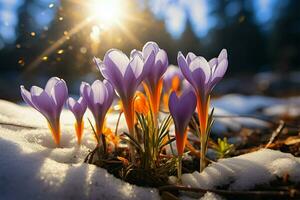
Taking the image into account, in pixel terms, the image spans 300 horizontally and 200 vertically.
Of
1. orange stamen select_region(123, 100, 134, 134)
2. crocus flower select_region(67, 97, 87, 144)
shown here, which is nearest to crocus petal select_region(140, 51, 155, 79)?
orange stamen select_region(123, 100, 134, 134)

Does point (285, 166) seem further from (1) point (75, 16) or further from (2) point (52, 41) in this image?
(1) point (75, 16)

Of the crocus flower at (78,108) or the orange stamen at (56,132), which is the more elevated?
Answer: the crocus flower at (78,108)

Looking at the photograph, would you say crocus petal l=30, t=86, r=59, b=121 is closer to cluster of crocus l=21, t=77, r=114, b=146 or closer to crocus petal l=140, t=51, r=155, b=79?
cluster of crocus l=21, t=77, r=114, b=146

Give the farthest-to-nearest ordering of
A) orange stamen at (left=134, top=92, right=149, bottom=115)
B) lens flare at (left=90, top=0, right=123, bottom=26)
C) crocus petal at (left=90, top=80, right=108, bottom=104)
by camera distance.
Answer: lens flare at (left=90, top=0, right=123, bottom=26), orange stamen at (left=134, top=92, right=149, bottom=115), crocus petal at (left=90, top=80, right=108, bottom=104)

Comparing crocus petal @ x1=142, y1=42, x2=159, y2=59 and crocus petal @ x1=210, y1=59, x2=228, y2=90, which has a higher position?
crocus petal @ x1=142, y1=42, x2=159, y2=59

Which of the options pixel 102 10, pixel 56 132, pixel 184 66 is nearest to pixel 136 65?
pixel 184 66

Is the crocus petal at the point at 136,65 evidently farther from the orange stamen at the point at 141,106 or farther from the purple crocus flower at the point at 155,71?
the orange stamen at the point at 141,106

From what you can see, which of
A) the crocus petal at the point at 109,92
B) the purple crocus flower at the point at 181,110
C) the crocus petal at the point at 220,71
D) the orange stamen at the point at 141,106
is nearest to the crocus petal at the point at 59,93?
the crocus petal at the point at 109,92
